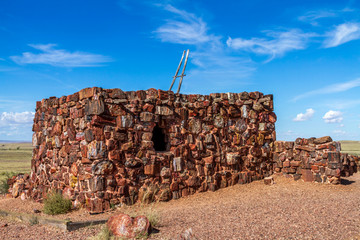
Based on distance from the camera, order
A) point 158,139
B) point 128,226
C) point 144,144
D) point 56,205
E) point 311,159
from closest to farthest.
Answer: point 128,226
point 56,205
point 144,144
point 158,139
point 311,159

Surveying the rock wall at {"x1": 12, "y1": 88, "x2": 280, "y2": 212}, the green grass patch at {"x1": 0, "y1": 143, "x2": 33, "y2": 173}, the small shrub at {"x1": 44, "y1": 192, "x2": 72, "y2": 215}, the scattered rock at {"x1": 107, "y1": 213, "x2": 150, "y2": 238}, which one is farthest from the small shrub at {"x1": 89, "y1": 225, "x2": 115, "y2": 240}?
the green grass patch at {"x1": 0, "y1": 143, "x2": 33, "y2": 173}

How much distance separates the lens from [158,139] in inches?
404

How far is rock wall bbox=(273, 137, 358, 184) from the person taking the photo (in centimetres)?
1047

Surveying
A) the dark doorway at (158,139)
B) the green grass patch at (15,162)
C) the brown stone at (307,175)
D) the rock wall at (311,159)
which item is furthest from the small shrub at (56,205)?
the green grass patch at (15,162)

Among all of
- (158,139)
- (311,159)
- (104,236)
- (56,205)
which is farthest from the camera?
(311,159)

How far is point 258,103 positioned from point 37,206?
766cm

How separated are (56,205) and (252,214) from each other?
4.93m

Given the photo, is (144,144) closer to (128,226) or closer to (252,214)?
(252,214)

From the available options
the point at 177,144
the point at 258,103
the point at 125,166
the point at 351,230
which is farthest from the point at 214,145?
the point at 351,230

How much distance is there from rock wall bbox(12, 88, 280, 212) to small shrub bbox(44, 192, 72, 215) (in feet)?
1.19

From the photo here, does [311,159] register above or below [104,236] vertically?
above

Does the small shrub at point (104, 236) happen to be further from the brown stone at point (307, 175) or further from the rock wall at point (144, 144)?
the brown stone at point (307, 175)

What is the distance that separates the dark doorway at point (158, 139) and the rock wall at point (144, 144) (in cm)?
2

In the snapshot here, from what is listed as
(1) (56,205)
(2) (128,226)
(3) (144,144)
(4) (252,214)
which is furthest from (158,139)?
(2) (128,226)
